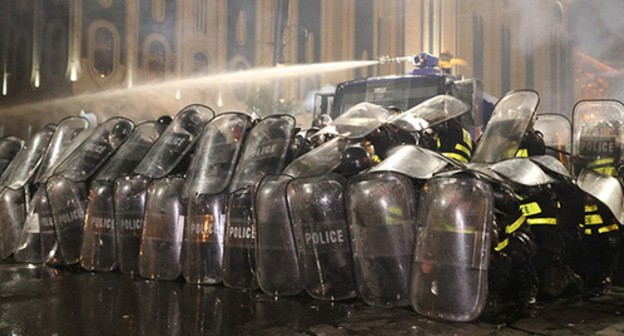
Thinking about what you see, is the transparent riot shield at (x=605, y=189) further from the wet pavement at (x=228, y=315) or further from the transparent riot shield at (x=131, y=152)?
the transparent riot shield at (x=131, y=152)

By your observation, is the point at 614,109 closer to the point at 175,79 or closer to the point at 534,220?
the point at 534,220

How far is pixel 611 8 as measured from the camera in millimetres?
23078

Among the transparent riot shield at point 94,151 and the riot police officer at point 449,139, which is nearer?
the riot police officer at point 449,139

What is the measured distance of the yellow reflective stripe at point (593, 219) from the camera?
4074 millimetres

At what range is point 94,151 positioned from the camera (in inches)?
205

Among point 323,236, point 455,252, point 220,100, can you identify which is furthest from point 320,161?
point 220,100

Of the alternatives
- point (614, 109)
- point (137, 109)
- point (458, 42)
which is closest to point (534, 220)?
point (614, 109)

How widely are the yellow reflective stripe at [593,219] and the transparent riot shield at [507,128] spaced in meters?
0.74

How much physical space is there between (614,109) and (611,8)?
73.0 ft

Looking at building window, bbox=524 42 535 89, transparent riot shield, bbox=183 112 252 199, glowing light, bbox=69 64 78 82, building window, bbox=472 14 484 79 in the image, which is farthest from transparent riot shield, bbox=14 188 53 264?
building window, bbox=524 42 535 89

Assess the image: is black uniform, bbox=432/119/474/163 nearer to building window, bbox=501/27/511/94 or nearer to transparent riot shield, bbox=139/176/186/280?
transparent riot shield, bbox=139/176/186/280

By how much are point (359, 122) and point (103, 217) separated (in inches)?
97.3

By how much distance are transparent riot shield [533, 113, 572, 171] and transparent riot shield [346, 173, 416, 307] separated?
84.8 inches

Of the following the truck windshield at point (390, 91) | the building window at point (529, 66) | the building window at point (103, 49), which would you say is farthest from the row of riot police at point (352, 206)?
the building window at point (529, 66)
